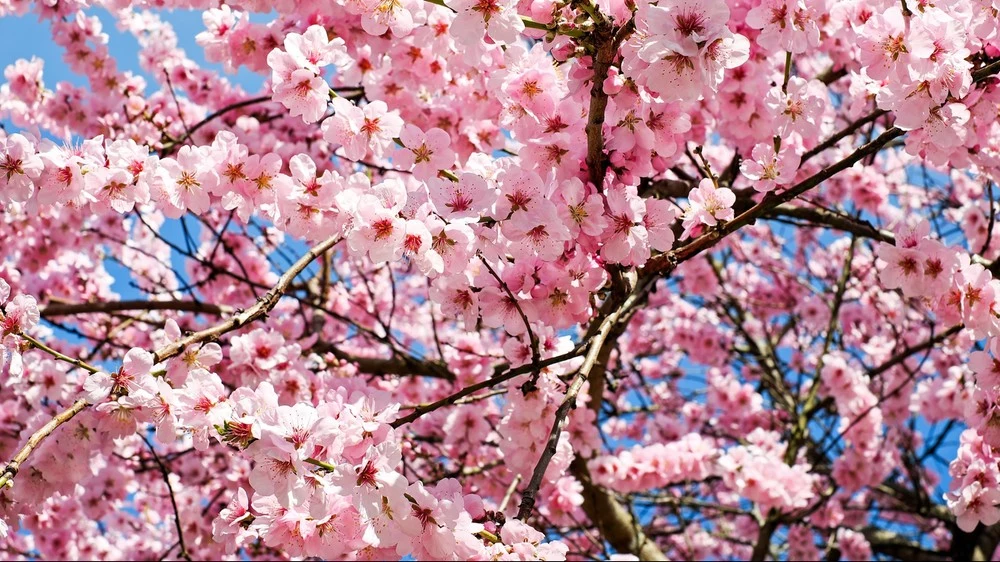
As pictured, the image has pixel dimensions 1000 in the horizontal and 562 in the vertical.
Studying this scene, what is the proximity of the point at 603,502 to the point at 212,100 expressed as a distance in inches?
127

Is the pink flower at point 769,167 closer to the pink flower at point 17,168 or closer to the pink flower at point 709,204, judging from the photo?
the pink flower at point 709,204

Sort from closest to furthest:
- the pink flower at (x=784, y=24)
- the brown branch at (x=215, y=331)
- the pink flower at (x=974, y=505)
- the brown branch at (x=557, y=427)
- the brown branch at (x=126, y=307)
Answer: the brown branch at (x=557, y=427)
the brown branch at (x=215, y=331)
the pink flower at (x=784, y=24)
the pink flower at (x=974, y=505)
the brown branch at (x=126, y=307)

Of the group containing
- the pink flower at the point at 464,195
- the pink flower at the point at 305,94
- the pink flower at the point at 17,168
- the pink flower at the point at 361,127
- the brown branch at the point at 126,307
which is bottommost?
the pink flower at the point at 464,195

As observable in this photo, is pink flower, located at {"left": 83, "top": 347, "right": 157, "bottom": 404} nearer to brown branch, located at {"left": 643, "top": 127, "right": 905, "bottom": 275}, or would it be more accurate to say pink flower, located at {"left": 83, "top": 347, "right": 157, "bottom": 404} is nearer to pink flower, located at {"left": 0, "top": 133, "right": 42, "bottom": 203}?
pink flower, located at {"left": 0, "top": 133, "right": 42, "bottom": 203}

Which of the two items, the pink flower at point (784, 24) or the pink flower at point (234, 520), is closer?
the pink flower at point (234, 520)

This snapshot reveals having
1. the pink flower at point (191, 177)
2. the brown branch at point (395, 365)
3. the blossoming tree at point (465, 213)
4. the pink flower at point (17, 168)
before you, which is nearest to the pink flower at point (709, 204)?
the blossoming tree at point (465, 213)

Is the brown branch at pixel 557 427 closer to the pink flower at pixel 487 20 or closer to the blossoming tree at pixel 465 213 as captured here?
the blossoming tree at pixel 465 213

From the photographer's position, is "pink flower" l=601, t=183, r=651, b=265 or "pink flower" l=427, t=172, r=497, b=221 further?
"pink flower" l=601, t=183, r=651, b=265

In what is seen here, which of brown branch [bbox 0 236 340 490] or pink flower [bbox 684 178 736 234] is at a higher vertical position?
pink flower [bbox 684 178 736 234]

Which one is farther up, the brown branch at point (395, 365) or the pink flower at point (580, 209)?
the brown branch at point (395, 365)

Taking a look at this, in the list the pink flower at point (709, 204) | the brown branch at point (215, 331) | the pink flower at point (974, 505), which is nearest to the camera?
the brown branch at point (215, 331)

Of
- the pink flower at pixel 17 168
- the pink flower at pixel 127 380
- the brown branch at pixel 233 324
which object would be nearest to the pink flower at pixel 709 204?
the brown branch at pixel 233 324

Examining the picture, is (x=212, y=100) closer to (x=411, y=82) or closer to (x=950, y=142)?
(x=411, y=82)

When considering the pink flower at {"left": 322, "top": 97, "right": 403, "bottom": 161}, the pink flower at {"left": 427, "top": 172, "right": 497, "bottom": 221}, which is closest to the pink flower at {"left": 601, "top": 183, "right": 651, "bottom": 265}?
the pink flower at {"left": 427, "top": 172, "right": 497, "bottom": 221}
